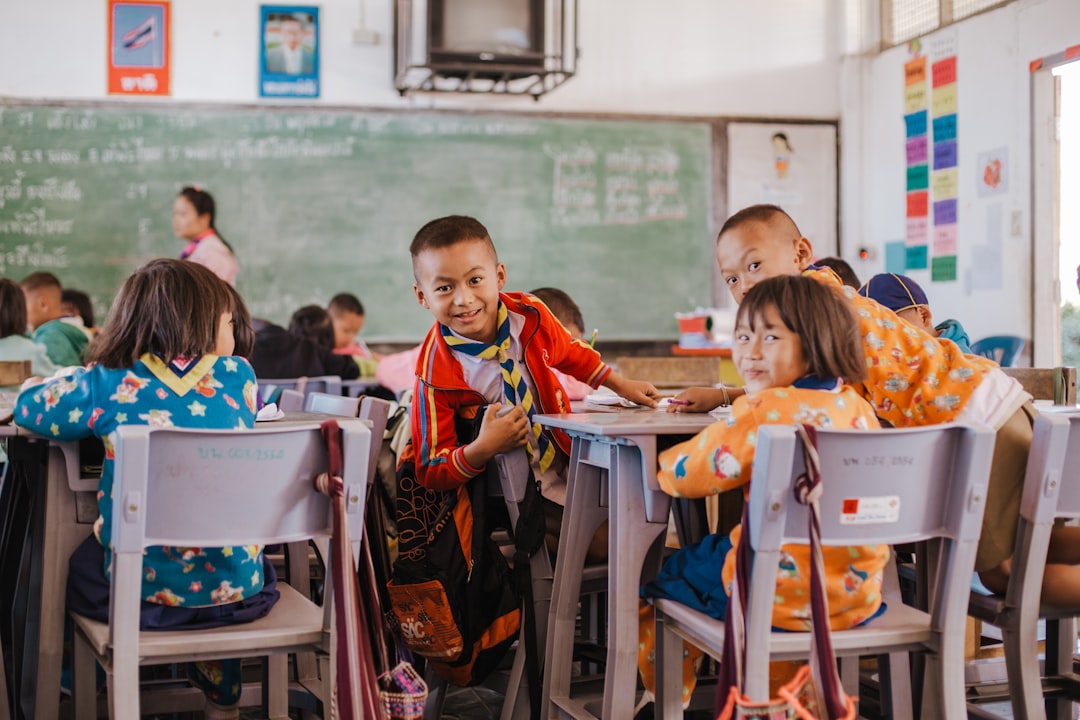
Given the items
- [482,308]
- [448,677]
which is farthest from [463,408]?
[448,677]

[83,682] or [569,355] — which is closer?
[83,682]

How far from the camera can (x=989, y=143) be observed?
18.1ft

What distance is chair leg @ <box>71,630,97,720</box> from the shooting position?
1884 mm

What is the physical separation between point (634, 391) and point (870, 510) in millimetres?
906

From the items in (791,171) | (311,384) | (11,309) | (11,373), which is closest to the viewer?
(11,373)

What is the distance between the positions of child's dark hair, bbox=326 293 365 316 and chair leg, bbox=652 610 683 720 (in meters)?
3.98

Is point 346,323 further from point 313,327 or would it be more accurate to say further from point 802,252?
point 802,252

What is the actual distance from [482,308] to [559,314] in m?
0.79

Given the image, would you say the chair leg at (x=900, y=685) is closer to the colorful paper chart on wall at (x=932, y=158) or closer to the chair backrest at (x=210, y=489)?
the chair backrest at (x=210, y=489)

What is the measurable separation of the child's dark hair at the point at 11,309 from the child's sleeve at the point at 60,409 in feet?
7.35

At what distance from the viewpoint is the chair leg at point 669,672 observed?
1.78 metres

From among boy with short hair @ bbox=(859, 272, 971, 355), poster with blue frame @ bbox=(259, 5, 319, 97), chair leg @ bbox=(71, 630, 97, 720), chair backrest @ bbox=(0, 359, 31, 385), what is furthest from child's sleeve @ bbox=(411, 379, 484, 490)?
poster with blue frame @ bbox=(259, 5, 319, 97)

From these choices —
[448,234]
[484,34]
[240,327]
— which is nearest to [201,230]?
[484,34]

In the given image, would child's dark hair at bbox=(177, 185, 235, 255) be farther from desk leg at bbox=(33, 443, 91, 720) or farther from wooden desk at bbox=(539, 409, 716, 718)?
wooden desk at bbox=(539, 409, 716, 718)
